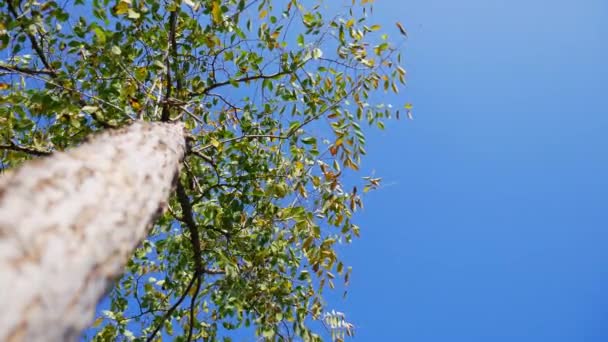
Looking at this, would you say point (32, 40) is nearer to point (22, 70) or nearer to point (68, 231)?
point (22, 70)

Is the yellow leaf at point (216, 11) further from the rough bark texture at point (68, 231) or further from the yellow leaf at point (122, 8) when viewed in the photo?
the rough bark texture at point (68, 231)

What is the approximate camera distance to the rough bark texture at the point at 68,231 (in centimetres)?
87

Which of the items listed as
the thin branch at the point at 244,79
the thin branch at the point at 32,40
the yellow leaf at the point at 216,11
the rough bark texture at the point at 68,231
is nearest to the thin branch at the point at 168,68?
the yellow leaf at the point at 216,11

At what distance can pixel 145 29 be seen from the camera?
141 inches

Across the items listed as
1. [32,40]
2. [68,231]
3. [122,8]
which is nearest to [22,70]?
[32,40]

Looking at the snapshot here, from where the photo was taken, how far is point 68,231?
3.42 feet

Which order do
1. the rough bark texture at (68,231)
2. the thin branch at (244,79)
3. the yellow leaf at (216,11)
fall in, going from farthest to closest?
the thin branch at (244,79)
the yellow leaf at (216,11)
the rough bark texture at (68,231)

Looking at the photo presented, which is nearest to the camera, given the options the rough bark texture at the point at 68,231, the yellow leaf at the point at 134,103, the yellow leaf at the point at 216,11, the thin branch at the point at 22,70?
the rough bark texture at the point at 68,231

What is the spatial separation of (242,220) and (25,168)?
8.43ft

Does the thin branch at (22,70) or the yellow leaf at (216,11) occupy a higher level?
the yellow leaf at (216,11)

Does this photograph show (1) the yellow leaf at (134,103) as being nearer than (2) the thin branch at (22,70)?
No

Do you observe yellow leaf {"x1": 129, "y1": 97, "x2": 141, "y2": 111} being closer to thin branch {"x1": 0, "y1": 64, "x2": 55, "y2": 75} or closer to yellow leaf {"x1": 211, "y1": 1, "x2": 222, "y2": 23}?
thin branch {"x1": 0, "y1": 64, "x2": 55, "y2": 75}

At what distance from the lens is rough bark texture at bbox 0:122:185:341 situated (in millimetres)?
870

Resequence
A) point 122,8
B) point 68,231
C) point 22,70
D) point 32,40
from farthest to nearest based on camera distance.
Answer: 1. point 22,70
2. point 32,40
3. point 122,8
4. point 68,231
